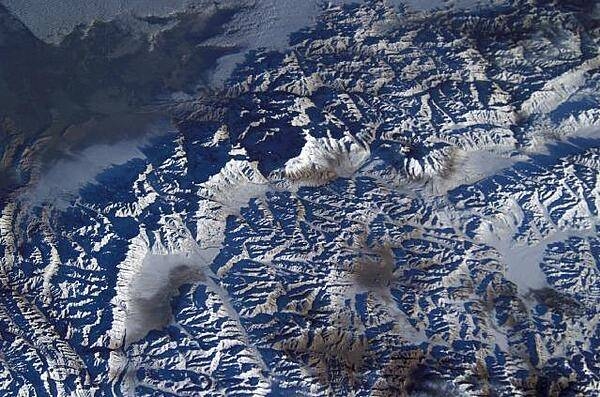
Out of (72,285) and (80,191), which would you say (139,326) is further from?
(80,191)

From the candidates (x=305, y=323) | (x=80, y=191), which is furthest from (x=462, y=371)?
(x=80, y=191)

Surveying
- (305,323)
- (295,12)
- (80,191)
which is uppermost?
(295,12)

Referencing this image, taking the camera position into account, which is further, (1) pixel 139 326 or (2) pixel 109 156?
(2) pixel 109 156

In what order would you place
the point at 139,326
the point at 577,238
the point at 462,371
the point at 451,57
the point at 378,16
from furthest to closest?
the point at 378,16 < the point at 451,57 < the point at 577,238 < the point at 139,326 < the point at 462,371

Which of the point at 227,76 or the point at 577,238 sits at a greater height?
the point at 227,76

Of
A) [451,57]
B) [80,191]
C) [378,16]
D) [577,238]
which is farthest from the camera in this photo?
[378,16]

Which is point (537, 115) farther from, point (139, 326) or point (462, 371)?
point (139, 326)

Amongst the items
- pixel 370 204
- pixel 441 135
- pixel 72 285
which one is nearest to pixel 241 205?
pixel 370 204
